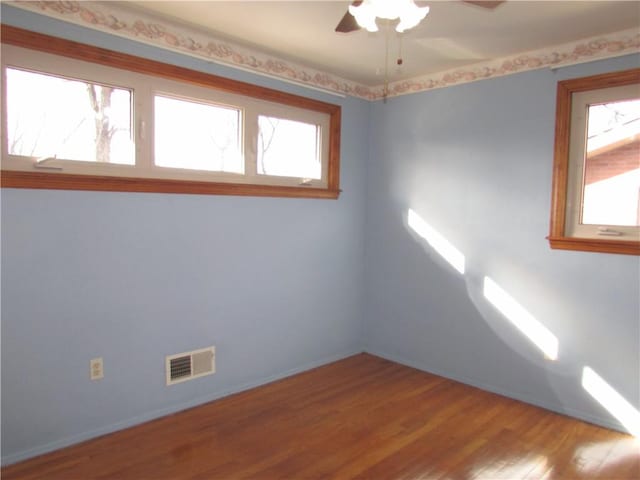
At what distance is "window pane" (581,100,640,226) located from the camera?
264 cm

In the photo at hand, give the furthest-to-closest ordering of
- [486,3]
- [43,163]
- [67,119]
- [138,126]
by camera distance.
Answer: [138,126], [67,119], [43,163], [486,3]

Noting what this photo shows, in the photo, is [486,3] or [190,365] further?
[190,365]

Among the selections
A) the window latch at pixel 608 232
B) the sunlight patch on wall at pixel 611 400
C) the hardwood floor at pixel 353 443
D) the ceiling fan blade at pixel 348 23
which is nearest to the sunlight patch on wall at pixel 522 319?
the sunlight patch on wall at pixel 611 400

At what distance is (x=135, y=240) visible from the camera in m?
2.62

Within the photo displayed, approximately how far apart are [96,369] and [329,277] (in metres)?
1.88

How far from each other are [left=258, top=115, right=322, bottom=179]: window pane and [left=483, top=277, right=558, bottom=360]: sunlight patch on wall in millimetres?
1627

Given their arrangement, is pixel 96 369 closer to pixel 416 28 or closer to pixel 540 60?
pixel 416 28

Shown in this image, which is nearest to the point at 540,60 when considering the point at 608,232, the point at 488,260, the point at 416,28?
the point at 416,28

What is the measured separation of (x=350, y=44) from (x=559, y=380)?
2.60 metres

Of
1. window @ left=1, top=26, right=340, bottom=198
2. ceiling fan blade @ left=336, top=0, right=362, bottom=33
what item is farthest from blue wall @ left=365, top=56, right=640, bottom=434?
ceiling fan blade @ left=336, top=0, right=362, bottom=33

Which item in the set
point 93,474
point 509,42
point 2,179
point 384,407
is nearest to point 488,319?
point 384,407

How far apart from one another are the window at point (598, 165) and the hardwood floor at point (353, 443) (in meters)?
1.17

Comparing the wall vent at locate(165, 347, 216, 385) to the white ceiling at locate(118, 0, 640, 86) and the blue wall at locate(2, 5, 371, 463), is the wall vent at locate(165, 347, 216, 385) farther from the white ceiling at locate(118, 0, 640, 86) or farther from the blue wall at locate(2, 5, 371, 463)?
the white ceiling at locate(118, 0, 640, 86)

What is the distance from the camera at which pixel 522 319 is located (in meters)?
3.06
